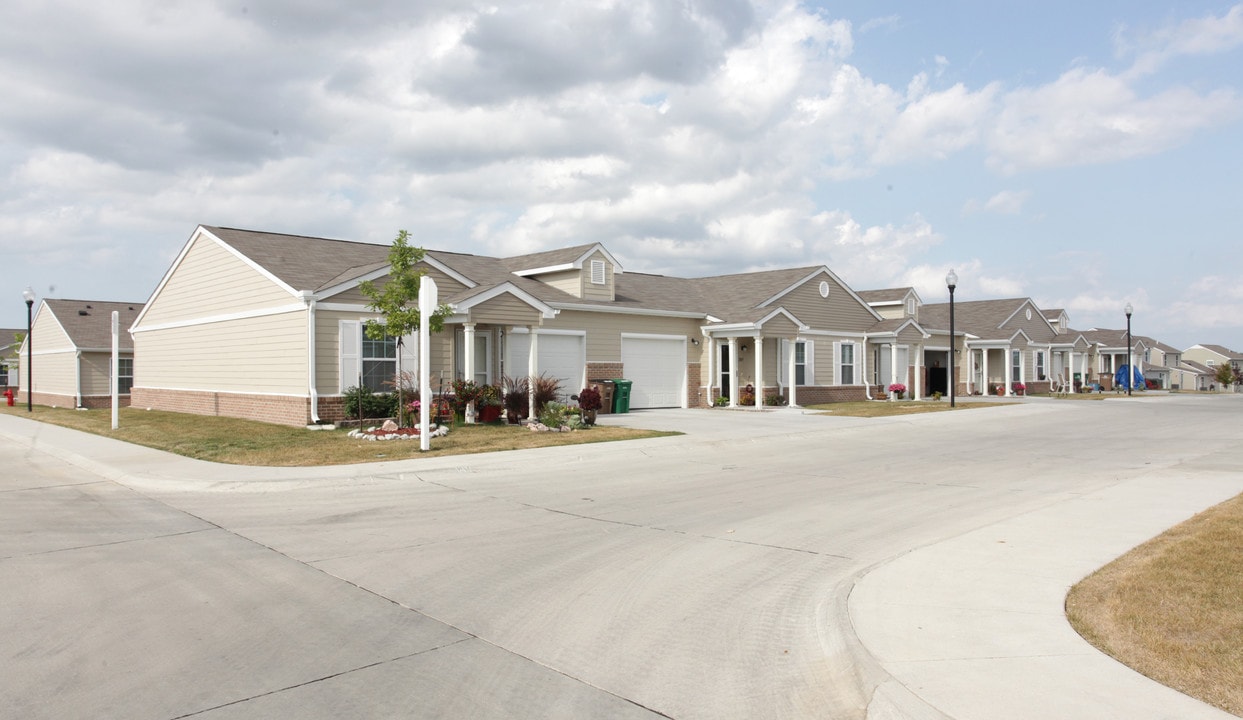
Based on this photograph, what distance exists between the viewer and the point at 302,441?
17359 millimetres

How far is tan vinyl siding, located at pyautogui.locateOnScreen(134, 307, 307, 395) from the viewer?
21.0 meters

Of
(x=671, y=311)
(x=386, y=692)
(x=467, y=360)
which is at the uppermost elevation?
(x=671, y=311)

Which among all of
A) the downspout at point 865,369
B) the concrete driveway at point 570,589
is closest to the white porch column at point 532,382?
the concrete driveway at point 570,589

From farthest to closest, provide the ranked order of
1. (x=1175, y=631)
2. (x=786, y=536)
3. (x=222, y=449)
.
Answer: (x=222, y=449) → (x=786, y=536) → (x=1175, y=631)

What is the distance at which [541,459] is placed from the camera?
15.3 meters

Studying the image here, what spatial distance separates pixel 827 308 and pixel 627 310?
11226 millimetres

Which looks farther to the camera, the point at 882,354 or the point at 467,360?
the point at 882,354

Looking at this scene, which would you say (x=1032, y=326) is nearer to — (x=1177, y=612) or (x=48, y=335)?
(x=1177, y=612)

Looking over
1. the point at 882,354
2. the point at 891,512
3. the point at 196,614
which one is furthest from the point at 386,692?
the point at 882,354

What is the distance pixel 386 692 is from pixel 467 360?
1685 cm

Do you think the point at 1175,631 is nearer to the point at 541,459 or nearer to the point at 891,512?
the point at 891,512

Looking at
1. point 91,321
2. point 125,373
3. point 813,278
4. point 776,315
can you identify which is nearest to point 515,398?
point 776,315

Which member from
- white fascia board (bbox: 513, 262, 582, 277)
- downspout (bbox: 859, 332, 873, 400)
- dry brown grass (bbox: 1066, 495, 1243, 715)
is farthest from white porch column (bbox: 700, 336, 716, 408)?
dry brown grass (bbox: 1066, 495, 1243, 715)

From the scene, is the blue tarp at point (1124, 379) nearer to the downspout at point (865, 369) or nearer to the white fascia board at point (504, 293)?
the downspout at point (865, 369)
